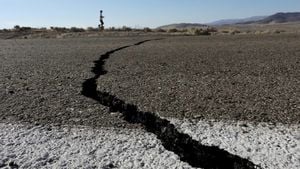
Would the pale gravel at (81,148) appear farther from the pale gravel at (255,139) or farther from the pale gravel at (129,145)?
the pale gravel at (255,139)

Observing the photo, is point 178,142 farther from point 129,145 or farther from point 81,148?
point 81,148

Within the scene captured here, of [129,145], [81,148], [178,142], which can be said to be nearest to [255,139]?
[178,142]

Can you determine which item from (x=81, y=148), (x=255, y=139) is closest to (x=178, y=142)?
(x=255, y=139)

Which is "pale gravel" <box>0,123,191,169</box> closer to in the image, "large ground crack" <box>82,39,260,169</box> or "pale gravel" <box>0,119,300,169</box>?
"pale gravel" <box>0,119,300,169</box>

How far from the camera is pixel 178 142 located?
345 cm

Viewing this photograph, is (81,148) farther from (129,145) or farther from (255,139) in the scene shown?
(255,139)

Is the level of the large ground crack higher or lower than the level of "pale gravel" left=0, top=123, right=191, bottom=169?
lower

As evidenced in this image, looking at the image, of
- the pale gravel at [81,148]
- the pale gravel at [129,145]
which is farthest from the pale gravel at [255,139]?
the pale gravel at [81,148]

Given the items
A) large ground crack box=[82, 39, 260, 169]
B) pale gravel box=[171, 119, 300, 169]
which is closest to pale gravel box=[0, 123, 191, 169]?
large ground crack box=[82, 39, 260, 169]

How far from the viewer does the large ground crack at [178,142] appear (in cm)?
304

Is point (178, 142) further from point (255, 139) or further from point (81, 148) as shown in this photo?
point (81, 148)

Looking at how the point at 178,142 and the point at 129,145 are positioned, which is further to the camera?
the point at 178,142

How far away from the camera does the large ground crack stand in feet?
9.98

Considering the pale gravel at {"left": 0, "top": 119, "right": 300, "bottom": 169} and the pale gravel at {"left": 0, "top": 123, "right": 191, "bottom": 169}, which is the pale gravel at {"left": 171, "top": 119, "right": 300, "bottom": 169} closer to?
the pale gravel at {"left": 0, "top": 119, "right": 300, "bottom": 169}
